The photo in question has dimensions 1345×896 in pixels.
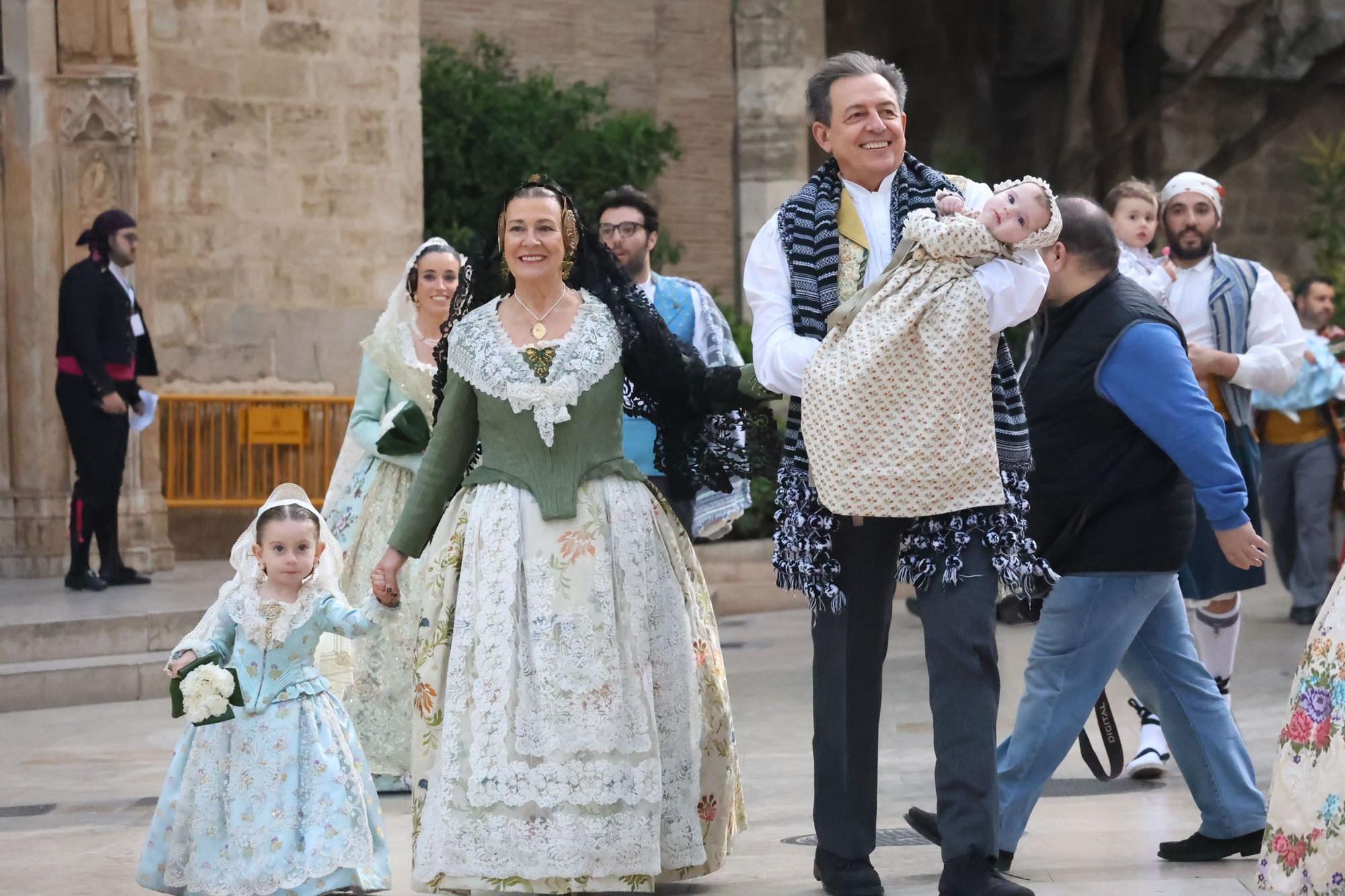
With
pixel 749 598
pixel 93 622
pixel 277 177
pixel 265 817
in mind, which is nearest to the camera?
pixel 265 817

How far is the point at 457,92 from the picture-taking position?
54.1 feet

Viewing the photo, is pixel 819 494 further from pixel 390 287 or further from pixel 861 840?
pixel 390 287

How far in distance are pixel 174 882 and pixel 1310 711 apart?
110 inches

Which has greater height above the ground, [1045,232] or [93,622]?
[1045,232]

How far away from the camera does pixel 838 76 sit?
505 cm

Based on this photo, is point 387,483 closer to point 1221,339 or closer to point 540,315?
point 540,315

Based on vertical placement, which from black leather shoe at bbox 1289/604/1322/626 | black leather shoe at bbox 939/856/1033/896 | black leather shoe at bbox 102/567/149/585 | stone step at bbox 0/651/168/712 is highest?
black leather shoe at bbox 939/856/1033/896

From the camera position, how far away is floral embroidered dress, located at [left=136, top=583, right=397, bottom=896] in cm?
512

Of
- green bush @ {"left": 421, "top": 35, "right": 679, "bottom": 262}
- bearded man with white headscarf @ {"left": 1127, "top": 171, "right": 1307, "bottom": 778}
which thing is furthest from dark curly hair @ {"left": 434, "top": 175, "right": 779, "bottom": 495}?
→ green bush @ {"left": 421, "top": 35, "right": 679, "bottom": 262}

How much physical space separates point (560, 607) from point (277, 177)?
918cm

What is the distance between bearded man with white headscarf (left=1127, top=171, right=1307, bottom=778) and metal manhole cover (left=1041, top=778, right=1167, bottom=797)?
0.07 meters

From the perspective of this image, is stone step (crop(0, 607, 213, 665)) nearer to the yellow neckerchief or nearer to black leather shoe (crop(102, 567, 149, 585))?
black leather shoe (crop(102, 567, 149, 585))

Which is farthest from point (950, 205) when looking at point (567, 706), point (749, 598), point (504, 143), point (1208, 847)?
point (504, 143)

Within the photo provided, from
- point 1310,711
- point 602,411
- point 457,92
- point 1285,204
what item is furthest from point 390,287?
point 1285,204
